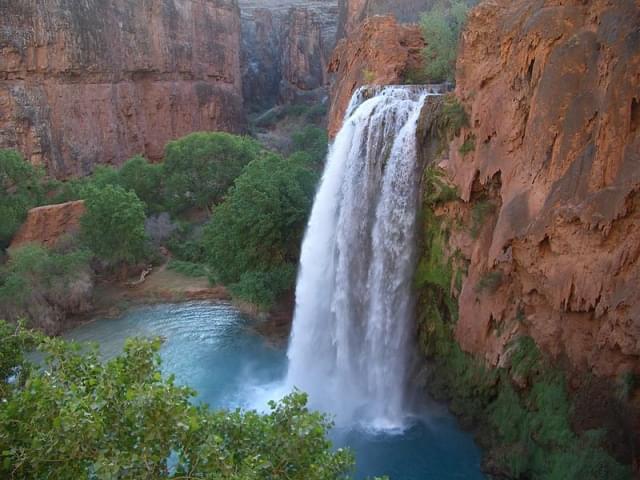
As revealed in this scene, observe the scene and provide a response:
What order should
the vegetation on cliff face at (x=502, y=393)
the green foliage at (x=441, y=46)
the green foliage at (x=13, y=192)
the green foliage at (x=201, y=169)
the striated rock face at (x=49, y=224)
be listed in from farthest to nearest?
the green foliage at (x=201, y=169) < the striated rock face at (x=49, y=224) < the green foliage at (x=13, y=192) < the green foliage at (x=441, y=46) < the vegetation on cliff face at (x=502, y=393)

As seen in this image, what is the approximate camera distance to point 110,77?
29.8m

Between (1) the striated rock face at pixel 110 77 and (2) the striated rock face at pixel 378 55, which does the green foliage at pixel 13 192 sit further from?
(2) the striated rock face at pixel 378 55

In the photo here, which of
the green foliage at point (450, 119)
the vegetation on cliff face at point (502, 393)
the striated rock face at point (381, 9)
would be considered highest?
the striated rock face at point (381, 9)

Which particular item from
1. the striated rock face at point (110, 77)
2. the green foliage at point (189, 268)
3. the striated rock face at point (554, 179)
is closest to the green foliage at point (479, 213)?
the striated rock face at point (554, 179)

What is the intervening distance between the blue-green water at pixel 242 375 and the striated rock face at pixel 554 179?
212 cm

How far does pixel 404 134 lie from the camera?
13586 millimetres

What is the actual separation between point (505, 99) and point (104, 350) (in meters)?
13.1

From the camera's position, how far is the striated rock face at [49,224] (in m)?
21.4

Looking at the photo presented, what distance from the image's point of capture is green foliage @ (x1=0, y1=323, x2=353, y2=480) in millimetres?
4711

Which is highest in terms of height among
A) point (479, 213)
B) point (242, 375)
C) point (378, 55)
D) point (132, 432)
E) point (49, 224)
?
point (378, 55)

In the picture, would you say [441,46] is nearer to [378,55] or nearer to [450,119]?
[378,55]

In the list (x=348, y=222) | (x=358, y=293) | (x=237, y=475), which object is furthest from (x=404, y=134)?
(x=237, y=475)

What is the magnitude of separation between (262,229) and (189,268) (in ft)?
18.5

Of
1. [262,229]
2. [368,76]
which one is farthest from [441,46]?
[262,229]
